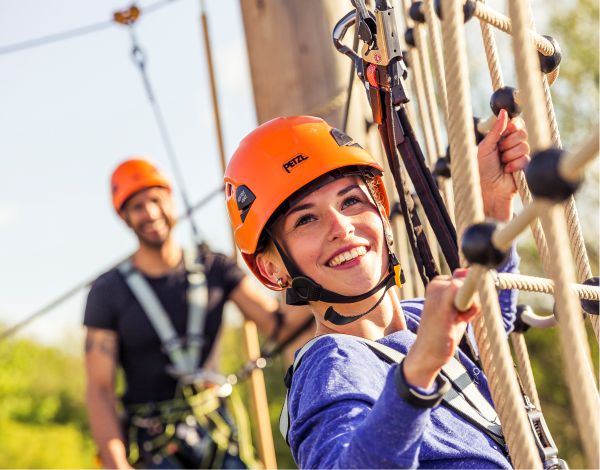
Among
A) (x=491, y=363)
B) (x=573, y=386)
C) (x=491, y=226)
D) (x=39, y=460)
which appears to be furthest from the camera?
(x=39, y=460)

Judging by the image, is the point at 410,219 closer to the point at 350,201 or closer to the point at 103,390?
the point at 350,201

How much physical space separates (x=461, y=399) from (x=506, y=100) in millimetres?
714

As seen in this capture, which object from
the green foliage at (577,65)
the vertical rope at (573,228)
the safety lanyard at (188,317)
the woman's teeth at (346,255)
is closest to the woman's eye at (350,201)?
the woman's teeth at (346,255)

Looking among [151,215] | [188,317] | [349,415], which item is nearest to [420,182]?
[349,415]

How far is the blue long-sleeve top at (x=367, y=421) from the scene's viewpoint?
5.22ft

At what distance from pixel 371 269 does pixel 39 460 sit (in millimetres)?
33593

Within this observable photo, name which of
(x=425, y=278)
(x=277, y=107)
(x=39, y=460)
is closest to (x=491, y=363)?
(x=425, y=278)

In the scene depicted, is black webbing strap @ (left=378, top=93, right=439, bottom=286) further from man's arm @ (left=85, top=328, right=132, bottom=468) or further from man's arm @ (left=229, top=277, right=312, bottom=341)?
man's arm @ (left=85, top=328, right=132, bottom=468)

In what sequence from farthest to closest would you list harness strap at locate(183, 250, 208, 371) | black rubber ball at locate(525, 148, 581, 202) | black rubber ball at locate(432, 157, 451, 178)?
harness strap at locate(183, 250, 208, 371)
black rubber ball at locate(432, 157, 451, 178)
black rubber ball at locate(525, 148, 581, 202)

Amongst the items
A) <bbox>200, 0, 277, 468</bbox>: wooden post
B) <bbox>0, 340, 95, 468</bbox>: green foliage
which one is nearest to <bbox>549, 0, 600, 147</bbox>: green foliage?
<bbox>200, 0, 277, 468</bbox>: wooden post

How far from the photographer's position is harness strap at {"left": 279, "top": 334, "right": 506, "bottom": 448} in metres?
2.01

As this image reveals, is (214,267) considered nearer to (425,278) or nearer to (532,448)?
(425,278)

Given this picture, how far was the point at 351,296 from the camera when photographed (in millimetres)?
2191

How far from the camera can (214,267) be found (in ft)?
15.1
